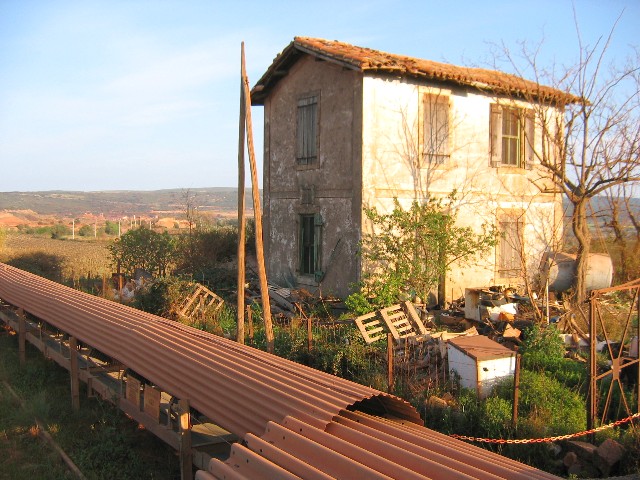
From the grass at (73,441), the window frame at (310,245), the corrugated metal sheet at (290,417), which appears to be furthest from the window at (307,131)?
the corrugated metal sheet at (290,417)

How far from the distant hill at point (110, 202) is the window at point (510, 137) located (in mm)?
77095

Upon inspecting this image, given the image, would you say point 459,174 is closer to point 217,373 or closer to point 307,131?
point 307,131

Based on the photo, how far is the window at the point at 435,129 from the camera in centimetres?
1530

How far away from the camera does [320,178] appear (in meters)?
15.7

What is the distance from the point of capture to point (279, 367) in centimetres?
634

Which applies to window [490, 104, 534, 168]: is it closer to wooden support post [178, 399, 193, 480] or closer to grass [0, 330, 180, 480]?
grass [0, 330, 180, 480]

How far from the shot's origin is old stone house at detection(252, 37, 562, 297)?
14.6 m

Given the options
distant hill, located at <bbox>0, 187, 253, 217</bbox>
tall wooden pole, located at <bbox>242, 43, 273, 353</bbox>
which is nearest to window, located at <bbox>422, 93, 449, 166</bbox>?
tall wooden pole, located at <bbox>242, 43, 273, 353</bbox>

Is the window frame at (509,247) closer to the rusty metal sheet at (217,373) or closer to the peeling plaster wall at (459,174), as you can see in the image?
the peeling plaster wall at (459,174)

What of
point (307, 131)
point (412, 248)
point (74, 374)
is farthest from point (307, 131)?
point (74, 374)

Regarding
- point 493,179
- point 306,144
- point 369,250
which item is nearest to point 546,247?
point 493,179

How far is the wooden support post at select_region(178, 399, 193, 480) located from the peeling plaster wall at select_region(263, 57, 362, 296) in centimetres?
891

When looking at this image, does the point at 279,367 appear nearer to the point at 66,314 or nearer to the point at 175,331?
the point at 175,331

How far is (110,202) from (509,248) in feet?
366
